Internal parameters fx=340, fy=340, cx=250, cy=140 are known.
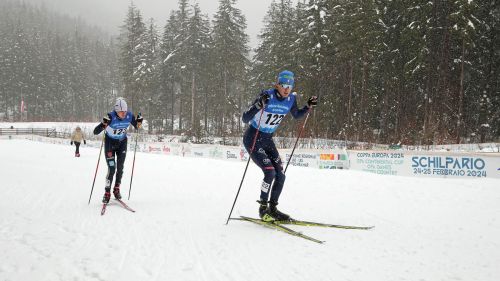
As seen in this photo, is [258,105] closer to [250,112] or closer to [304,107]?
[250,112]

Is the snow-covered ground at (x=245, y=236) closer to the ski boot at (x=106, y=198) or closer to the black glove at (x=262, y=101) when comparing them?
the ski boot at (x=106, y=198)

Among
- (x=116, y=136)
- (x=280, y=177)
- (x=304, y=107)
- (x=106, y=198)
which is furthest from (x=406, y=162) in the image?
(x=106, y=198)

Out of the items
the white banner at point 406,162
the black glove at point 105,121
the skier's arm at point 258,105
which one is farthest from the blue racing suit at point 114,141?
the white banner at point 406,162

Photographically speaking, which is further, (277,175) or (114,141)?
(114,141)

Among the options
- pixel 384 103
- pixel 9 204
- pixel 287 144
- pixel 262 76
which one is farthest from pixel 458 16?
pixel 9 204

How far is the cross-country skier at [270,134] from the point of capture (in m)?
5.50

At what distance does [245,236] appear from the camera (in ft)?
16.4

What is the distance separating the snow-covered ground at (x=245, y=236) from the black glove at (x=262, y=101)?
6.38 feet

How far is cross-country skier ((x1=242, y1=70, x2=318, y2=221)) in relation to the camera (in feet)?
18.0

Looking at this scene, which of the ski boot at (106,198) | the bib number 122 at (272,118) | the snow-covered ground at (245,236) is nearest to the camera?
the snow-covered ground at (245,236)

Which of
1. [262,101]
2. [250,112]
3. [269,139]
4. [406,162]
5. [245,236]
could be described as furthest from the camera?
[406,162]

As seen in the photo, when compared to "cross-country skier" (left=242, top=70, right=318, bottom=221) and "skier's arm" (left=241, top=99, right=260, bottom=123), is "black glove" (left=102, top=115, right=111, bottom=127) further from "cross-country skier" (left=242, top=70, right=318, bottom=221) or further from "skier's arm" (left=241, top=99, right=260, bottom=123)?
A: "skier's arm" (left=241, top=99, right=260, bottom=123)

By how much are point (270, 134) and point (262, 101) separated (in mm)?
849

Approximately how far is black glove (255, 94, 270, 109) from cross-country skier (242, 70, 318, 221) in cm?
15
